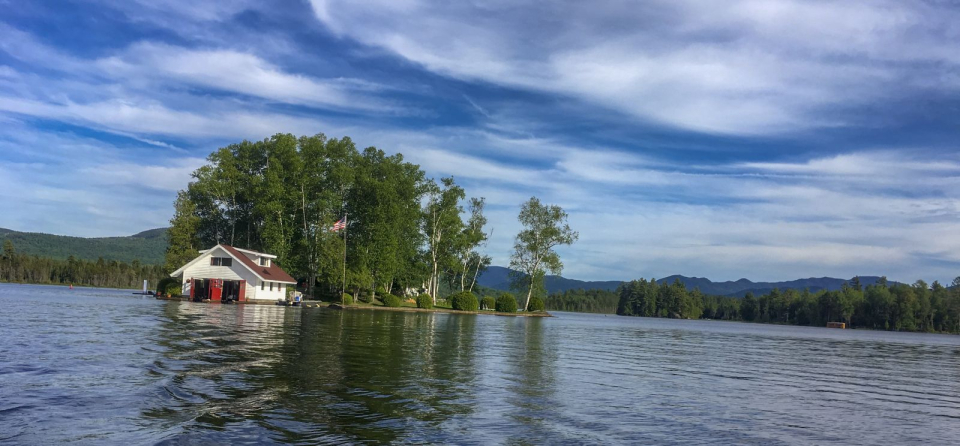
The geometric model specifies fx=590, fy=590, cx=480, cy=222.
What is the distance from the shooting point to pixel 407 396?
1266cm

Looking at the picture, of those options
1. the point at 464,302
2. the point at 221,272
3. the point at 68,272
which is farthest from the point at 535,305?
the point at 68,272

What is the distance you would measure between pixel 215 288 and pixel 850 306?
143 meters

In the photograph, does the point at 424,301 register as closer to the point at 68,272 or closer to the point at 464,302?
the point at 464,302

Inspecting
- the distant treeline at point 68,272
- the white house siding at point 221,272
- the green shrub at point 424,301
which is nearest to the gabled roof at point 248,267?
the white house siding at point 221,272

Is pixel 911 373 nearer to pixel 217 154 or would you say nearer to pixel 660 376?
pixel 660 376

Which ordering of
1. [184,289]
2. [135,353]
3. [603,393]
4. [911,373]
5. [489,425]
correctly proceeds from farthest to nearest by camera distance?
1. [184,289]
2. [911,373]
3. [135,353]
4. [603,393]
5. [489,425]

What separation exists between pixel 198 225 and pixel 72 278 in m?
108

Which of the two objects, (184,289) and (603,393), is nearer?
(603,393)

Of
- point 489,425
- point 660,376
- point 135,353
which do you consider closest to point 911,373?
point 660,376

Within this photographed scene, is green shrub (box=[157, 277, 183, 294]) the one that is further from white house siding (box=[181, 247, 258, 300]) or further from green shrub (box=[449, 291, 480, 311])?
green shrub (box=[449, 291, 480, 311])

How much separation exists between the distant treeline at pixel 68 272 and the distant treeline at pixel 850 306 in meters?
145

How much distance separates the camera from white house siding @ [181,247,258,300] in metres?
64.3

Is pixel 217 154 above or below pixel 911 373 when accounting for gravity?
above

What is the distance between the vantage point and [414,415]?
1080cm
